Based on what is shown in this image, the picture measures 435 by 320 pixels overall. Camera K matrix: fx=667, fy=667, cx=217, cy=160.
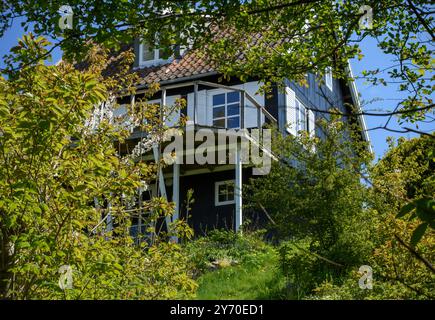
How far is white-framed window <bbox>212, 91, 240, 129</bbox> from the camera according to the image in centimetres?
1931

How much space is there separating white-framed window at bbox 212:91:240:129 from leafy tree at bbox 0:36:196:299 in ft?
43.7

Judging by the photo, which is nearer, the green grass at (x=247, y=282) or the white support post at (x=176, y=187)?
the green grass at (x=247, y=282)

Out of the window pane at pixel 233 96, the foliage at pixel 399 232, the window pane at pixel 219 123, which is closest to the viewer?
the foliage at pixel 399 232

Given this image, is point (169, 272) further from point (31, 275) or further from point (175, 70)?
point (175, 70)

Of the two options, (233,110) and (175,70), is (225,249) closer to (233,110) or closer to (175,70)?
(233,110)

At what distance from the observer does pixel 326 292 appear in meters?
8.75

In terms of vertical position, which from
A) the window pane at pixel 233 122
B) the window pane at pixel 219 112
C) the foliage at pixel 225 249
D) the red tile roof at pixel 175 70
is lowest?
the foliage at pixel 225 249

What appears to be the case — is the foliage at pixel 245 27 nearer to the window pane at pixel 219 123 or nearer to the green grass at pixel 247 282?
the green grass at pixel 247 282

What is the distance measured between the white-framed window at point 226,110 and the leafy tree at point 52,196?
43.7 feet

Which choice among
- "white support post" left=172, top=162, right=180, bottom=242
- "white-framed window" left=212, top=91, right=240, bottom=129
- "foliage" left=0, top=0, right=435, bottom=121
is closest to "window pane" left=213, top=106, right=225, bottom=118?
"white-framed window" left=212, top=91, right=240, bottom=129

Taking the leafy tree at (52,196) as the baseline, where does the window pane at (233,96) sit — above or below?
above

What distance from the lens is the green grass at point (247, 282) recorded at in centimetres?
1072

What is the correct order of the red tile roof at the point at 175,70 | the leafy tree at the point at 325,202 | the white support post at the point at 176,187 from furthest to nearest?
the red tile roof at the point at 175,70
the white support post at the point at 176,187
the leafy tree at the point at 325,202

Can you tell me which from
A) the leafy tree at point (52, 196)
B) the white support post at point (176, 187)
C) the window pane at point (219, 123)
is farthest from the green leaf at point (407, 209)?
the window pane at point (219, 123)
